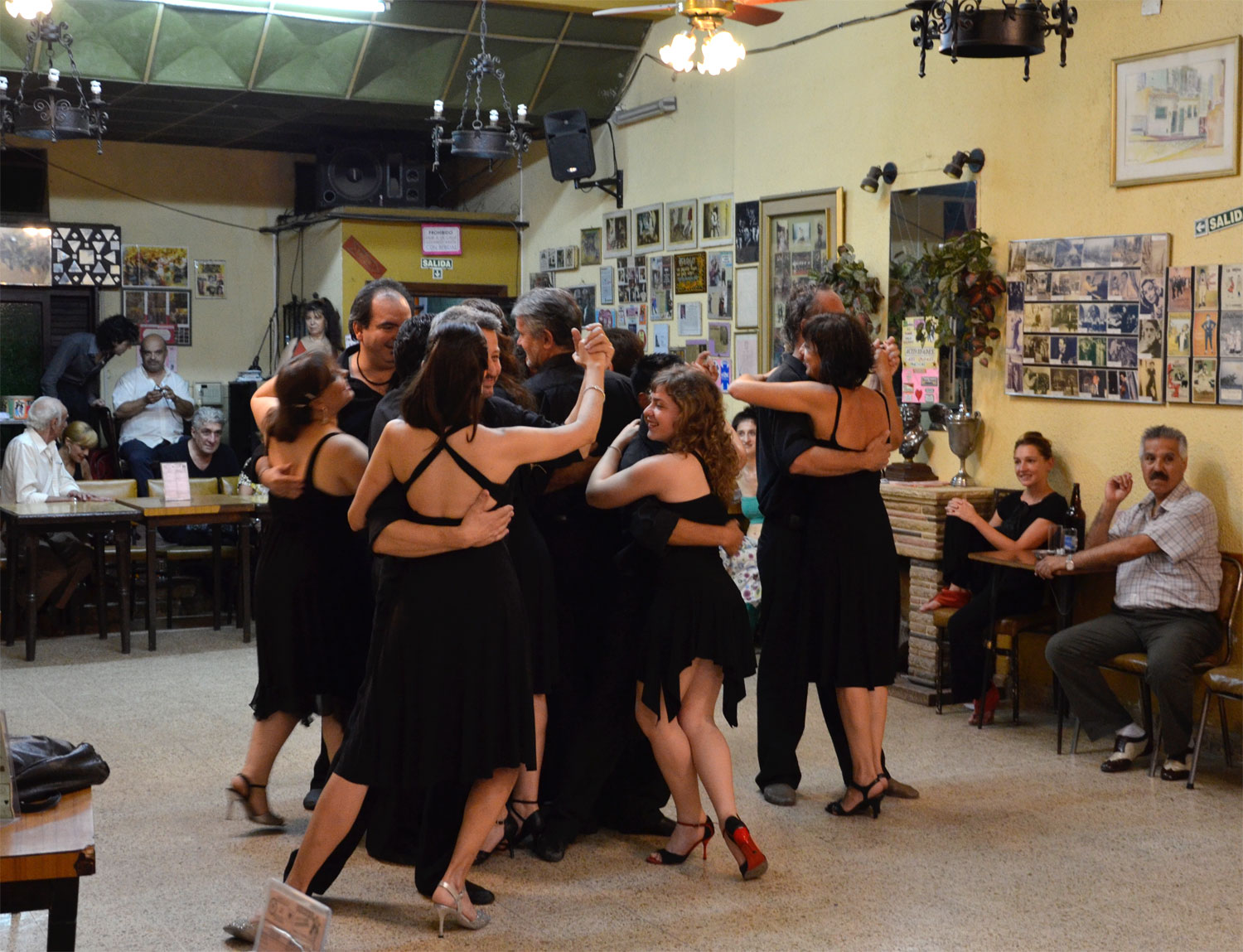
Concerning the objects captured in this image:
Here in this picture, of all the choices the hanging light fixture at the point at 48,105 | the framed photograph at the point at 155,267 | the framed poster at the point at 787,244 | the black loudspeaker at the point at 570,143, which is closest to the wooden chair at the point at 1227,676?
the framed poster at the point at 787,244

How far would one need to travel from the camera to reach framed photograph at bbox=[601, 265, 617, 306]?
34.4 ft

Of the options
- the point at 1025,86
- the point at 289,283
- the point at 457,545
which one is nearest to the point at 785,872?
the point at 457,545

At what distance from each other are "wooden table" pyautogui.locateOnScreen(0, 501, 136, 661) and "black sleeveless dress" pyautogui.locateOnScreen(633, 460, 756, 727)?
14.3 feet

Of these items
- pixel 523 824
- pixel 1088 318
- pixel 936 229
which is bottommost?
pixel 523 824

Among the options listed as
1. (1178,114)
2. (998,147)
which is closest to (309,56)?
(998,147)

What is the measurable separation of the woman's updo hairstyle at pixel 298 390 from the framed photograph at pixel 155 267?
29.9ft

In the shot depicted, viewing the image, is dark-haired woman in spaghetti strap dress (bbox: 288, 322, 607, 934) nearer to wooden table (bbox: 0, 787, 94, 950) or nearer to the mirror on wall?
wooden table (bbox: 0, 787, 94, 950)

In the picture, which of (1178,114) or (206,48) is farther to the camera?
(206,48)

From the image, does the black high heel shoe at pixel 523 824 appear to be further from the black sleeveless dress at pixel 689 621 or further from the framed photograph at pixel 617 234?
the framed photograph at pixel 617 234

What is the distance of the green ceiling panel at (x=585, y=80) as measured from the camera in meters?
9.99

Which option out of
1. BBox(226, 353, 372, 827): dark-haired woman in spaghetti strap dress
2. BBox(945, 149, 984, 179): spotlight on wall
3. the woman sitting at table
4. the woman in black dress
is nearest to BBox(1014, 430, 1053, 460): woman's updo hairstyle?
the woman sitting at table

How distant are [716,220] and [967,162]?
2492 mm

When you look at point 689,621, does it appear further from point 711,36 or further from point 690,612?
point 711,36

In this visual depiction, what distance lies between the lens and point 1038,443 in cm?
632
